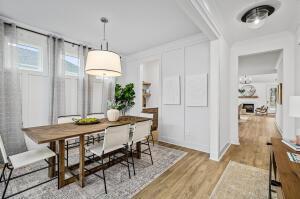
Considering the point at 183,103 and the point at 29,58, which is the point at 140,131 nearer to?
the point at 183,103

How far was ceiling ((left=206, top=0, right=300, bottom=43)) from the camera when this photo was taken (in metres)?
2.00

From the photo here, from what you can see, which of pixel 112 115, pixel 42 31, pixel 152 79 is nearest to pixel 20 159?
pixel 112 115

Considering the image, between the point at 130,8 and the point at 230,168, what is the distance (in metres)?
3.24

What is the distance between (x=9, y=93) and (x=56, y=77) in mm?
855

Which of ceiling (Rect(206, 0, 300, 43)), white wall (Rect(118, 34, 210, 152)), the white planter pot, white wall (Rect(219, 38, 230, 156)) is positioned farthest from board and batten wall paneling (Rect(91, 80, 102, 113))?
ceiling (Rect(206, 0, 300, 43))

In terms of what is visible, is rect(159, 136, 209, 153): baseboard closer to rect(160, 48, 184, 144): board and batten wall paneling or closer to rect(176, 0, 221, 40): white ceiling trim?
rect(160, 48, 184, 144): board and batten wall paneling

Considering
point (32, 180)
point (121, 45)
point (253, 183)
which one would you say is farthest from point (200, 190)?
point (121, 45)

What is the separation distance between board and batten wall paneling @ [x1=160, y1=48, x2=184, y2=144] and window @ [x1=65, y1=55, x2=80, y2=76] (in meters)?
2.32

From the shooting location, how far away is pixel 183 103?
140 inches

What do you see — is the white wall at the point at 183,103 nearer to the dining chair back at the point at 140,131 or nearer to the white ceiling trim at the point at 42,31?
the dining chair back at the point at 140,131

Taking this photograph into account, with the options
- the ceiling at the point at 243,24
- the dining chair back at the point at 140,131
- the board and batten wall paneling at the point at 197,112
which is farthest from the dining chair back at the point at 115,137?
the ceiling at the point at 243,24

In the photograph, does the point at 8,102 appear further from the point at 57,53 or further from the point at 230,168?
the point at 230,168

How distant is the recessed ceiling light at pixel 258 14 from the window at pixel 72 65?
376 centimetres

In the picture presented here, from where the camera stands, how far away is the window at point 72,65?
358 cm
